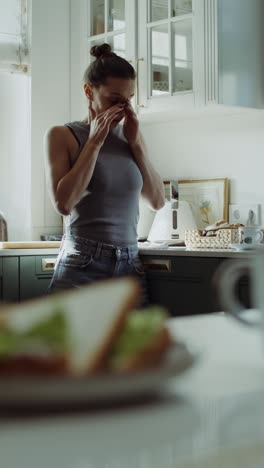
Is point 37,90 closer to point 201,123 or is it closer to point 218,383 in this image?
point 201,123

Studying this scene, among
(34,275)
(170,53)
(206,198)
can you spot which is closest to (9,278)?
(34,275)

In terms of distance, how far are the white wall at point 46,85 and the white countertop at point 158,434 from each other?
362 centimetres

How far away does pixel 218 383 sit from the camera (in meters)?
0.50

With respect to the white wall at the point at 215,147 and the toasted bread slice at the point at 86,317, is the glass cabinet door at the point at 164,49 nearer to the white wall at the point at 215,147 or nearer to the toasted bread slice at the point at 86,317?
the white wall at the point at 215,147

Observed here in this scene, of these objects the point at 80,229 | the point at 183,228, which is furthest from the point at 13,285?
the point at 80,229

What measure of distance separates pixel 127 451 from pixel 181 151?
3.63 meters

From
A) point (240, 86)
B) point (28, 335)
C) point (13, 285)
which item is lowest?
point (13, 285)

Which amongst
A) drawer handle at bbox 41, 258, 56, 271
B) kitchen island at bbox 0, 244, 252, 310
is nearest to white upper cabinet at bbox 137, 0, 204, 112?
kitchen island at bbox 0, 244, 252, 310

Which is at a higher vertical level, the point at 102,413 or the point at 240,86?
the point at 240,86

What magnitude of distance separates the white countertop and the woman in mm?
1864

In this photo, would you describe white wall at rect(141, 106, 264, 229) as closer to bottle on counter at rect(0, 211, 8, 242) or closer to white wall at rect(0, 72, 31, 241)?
white wall at rect(0, 72, 31, 241)

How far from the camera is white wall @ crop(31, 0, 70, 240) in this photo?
4.07 metres

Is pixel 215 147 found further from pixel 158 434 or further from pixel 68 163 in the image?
pixel 158 434

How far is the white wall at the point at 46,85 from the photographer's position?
13.4ft
